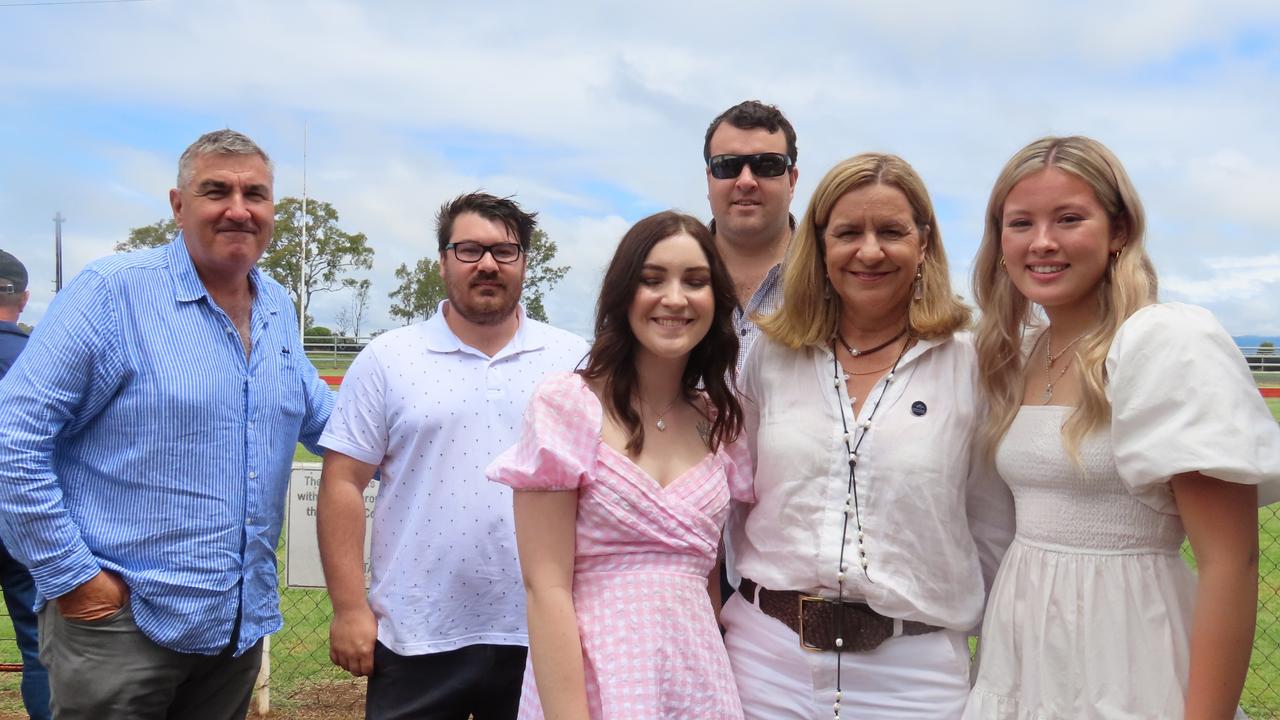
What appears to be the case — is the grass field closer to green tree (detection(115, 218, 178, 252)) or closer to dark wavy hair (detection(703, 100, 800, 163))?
dark wavy hair (detection(703, 100, 800, 163))

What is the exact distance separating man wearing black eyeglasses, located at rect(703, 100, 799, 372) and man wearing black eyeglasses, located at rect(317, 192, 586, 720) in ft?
3.88

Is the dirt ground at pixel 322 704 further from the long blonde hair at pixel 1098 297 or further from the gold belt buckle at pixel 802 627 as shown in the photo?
the long blonde hair at pixel 1098 297

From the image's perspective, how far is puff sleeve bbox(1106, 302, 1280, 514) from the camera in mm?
2150

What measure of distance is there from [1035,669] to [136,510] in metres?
2.54

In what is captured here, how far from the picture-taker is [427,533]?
3.24m

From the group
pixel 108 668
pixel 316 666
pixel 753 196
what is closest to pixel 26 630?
pixel 316 666

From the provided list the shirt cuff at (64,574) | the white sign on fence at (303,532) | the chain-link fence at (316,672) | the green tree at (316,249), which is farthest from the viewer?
the green tree at (316,249)

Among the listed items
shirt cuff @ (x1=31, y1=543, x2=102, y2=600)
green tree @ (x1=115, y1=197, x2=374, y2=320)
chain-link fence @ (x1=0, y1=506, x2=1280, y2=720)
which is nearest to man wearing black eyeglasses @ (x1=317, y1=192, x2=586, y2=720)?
shirt cuff @ (x1=31, y1=543, x2=102, y2=600)

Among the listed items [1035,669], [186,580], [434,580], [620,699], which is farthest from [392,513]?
[1035,669]

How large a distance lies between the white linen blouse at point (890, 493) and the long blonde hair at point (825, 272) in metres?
0.07

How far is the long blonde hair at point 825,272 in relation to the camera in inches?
107

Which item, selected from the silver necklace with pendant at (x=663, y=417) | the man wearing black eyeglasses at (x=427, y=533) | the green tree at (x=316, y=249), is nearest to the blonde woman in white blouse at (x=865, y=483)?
the silver necklace with pendant at (x=663, y=417)

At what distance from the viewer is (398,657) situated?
3256 mm

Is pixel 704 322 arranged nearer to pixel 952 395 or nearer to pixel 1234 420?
pixel 952 395
